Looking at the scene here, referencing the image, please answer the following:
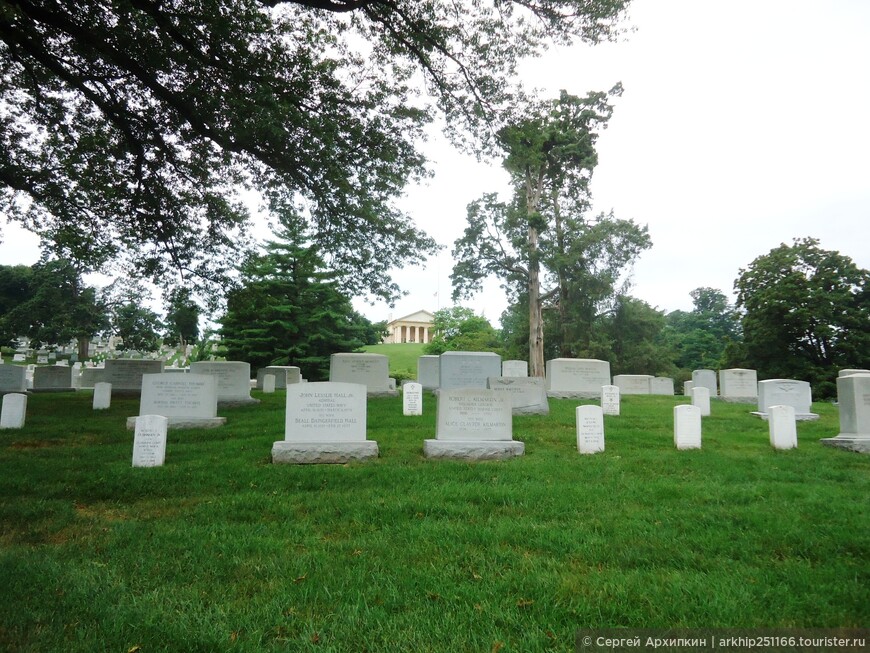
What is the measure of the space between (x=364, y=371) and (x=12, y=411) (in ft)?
30.1

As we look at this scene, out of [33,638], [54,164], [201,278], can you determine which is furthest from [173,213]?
[33,638]

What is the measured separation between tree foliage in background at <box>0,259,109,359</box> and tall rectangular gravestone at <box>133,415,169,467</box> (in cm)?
3799

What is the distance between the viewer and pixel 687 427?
862cm

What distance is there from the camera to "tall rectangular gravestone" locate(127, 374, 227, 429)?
10031mm

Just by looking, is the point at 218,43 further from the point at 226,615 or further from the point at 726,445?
the point at 726,445

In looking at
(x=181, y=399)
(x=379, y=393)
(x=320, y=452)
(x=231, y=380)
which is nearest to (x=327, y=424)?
(x=320, y=452)

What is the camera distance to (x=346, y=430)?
761cm

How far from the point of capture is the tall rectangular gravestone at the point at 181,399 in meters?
10.0

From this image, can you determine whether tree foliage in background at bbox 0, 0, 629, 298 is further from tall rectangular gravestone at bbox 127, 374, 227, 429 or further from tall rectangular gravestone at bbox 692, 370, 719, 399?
tall rectangular gravestone at bbox 692, 370, 719, 399

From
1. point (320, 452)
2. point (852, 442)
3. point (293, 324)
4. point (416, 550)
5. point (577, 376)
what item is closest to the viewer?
point (416, 550)

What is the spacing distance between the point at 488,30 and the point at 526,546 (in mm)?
10735

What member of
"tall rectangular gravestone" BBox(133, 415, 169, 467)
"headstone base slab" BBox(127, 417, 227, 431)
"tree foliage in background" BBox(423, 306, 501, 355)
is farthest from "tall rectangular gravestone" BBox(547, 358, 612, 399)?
"tree foliage in background" BBox(423, 306, 501, 355)

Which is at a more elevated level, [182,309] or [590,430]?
[182,309]

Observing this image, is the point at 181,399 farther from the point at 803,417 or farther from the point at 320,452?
the point at 803,417
